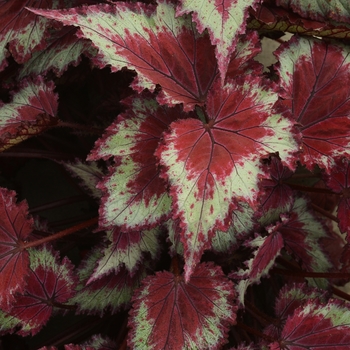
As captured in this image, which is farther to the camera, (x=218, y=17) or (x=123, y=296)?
(x=123, y=296)

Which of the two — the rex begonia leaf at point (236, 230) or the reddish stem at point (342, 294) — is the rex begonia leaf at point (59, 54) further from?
the reddish stem at point (342, 294)

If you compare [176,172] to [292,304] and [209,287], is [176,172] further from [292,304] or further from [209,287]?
[292,304]

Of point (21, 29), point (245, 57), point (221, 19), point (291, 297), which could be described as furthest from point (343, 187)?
point (21, 29)

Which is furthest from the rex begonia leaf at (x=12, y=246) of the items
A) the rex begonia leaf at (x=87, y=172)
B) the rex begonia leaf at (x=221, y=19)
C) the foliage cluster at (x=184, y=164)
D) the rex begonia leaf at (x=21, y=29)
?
the rex begonia leaf at (x=221, y=19)

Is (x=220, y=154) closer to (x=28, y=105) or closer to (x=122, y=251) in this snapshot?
(x=122, y=251)

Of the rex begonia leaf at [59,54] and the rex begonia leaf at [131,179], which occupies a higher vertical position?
the rex begonia leaf at [59,54]

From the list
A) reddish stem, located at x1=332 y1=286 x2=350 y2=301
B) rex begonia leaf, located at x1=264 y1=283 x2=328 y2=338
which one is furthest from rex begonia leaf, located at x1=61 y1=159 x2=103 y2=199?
reddish stem, located at x1=332 y1=286 x2=350 y2=301

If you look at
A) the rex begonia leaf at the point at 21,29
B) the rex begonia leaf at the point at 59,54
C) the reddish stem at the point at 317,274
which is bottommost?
the reddish stem at the point at 317,274

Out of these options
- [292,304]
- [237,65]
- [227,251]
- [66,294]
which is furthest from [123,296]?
[237,65]
